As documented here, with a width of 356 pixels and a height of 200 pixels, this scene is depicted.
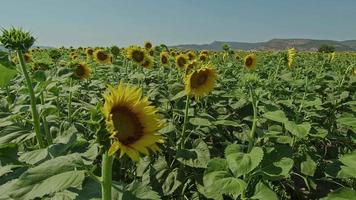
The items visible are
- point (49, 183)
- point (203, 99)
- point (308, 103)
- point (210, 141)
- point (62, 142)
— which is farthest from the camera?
point (203, 99)

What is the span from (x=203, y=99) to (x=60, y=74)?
2659 mm

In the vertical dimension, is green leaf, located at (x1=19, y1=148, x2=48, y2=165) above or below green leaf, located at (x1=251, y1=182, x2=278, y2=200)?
above

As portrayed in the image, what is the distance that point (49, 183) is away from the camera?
168 cm

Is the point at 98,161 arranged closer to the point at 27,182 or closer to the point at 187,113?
the point at 187,113

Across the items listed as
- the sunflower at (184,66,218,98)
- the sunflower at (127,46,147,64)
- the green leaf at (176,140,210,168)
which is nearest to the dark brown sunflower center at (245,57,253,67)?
the sunflower at (127,46,147,64)

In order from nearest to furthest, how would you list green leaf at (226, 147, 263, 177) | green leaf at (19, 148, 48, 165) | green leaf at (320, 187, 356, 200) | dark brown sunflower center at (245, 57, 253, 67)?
green leaf at (19, 148, 48, 165) → green leaf at (320, 187, 356, 200) → green leaf at (226, 147, 263, 177) → dark brown sunflower center at (245, 57, 253, 67)

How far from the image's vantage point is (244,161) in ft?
9.36

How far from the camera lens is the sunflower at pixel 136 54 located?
23.3 feet

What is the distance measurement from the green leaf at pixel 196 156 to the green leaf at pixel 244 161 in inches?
26.1

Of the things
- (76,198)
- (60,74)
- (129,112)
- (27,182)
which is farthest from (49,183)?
(60,74)

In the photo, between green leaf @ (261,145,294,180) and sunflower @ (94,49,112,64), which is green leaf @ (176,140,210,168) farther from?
sunflower @ (94,49,112,64)

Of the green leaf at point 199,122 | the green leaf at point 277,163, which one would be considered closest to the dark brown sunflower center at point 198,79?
the green leaf at point 199,122

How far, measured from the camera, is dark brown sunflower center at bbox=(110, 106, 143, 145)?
1.84m

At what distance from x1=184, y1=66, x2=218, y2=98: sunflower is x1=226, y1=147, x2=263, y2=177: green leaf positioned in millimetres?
1400
